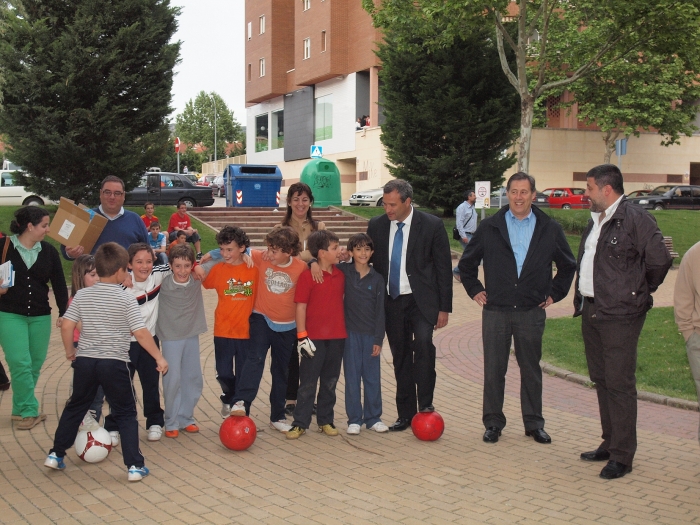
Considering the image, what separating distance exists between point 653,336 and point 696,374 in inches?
217

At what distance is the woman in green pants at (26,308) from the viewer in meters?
6.60

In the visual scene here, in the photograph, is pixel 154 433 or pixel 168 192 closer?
pixel 154 433

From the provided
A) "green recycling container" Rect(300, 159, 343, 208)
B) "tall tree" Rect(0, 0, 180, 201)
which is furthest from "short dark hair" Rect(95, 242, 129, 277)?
"green recycling container" Rect(300, 159, 343, 208)

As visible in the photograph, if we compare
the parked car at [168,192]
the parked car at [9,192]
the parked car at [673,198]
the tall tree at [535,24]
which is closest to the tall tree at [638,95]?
the parked car at [673,198]

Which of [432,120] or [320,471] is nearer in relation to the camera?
[320,471]

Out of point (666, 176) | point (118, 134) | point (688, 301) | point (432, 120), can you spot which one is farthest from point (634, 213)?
point (666, 176)

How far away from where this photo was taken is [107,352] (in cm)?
531

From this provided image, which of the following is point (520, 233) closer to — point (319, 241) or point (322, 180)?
point (319, 241)

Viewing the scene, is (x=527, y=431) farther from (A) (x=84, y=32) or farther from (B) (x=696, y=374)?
(A) (x=84, y=32)

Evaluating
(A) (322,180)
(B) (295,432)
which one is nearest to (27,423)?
(B) (295,432)

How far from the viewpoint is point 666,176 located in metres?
49.2

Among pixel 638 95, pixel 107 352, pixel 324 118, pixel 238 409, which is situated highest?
pixel 638 95

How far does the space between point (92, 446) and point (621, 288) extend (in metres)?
3.96

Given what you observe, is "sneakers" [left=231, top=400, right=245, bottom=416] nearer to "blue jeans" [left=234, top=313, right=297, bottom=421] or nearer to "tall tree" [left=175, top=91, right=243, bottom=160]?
"blue jeans" [left=234, top=313, right=297, bottom=421]
